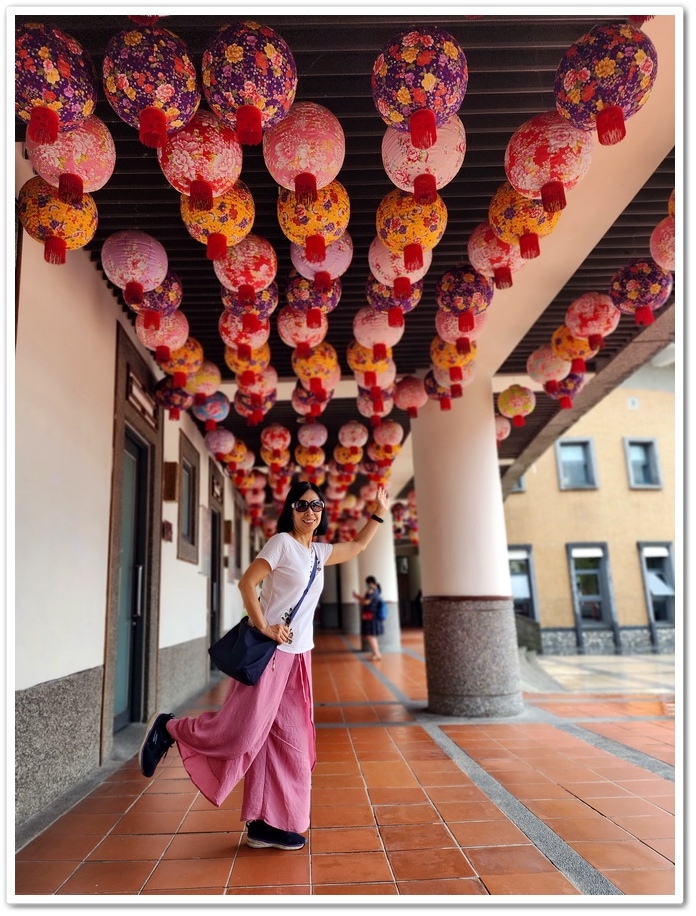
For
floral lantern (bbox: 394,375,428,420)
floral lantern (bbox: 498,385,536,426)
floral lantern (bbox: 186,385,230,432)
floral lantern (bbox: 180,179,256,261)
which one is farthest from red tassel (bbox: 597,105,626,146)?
floral lantern (bbox: 498,385,536,426)

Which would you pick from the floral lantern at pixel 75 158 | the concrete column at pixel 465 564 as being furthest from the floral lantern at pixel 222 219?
the concrete column at pixel 465 564

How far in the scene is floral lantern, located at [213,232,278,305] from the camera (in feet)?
10.8

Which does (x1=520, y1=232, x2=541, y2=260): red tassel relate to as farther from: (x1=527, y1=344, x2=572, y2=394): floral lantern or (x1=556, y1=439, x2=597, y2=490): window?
(x1=556, y1=439, x2=597, y2=490): window

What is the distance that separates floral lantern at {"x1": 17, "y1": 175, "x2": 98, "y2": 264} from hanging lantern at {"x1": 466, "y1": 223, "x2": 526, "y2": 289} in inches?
79.2

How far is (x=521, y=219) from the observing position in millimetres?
3131

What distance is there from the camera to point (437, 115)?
7.79ft

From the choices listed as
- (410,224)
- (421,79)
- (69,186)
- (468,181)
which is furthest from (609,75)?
(69,186)

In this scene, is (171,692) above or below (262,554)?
below

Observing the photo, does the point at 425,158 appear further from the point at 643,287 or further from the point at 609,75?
the point at 643,287

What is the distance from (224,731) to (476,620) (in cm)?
358

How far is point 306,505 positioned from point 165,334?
1898mm

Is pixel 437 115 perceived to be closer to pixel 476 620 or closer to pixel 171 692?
pixel 476 620

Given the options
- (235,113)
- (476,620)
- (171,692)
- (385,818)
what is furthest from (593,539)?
(235,113)

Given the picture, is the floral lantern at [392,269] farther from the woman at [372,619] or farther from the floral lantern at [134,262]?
the woman at [372,619]
